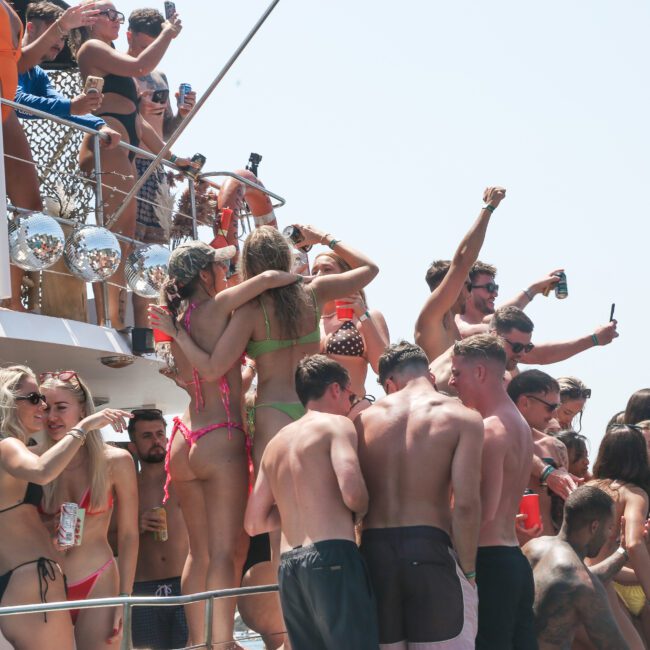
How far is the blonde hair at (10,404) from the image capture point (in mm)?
6012

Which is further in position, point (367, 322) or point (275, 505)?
point (367, 322)

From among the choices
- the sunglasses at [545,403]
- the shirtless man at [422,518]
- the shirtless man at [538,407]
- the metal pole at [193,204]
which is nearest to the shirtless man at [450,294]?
the shirtless man at [538,407]

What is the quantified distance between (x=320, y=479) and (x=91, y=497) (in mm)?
1607

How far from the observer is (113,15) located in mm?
8938

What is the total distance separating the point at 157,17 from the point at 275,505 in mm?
4905

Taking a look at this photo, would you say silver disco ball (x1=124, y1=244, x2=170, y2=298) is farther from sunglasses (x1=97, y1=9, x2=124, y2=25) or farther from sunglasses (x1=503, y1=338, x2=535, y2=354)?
sunglasses (x1=503, y1=338, x2=535, y2=354)

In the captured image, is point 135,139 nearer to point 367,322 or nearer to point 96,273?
point 96,273

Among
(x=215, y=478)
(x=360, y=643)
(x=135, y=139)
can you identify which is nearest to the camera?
(x=360, y=643)

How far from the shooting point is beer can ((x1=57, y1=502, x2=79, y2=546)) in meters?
5.95

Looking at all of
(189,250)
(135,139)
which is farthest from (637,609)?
(135,139)

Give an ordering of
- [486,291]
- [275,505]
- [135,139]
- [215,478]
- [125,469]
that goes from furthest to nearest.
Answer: [135,139] < [486,291] < [125,469] < [215,478] < [275,505]

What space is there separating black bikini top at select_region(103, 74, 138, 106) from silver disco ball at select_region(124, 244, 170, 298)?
4.39 ft

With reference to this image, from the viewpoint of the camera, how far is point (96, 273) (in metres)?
7.78

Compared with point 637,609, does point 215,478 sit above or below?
above
